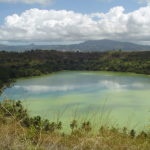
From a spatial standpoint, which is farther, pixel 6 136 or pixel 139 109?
pixel 139 109

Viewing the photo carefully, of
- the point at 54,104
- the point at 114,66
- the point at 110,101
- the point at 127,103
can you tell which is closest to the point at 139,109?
the point at 127,103

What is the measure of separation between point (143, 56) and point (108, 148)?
265 feet

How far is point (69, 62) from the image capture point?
81.9 m

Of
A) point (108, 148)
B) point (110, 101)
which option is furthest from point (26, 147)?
point (110, 101)

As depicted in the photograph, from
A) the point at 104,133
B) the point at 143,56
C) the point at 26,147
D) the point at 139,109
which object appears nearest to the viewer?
the point at 26,147

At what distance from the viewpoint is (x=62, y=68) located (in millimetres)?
77000

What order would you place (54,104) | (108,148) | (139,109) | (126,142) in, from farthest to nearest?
(54,104) < (139,109) < (126,142) < (108,148)

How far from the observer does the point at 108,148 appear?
2416 millimetres

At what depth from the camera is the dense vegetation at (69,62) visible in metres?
62.8

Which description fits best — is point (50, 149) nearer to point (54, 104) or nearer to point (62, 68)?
point (54, 104)

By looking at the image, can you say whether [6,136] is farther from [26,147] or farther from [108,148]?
[108,148]

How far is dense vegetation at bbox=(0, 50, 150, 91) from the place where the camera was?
6281cm

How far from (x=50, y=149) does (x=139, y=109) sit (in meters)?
23.7

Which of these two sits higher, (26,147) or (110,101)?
(26,147)
